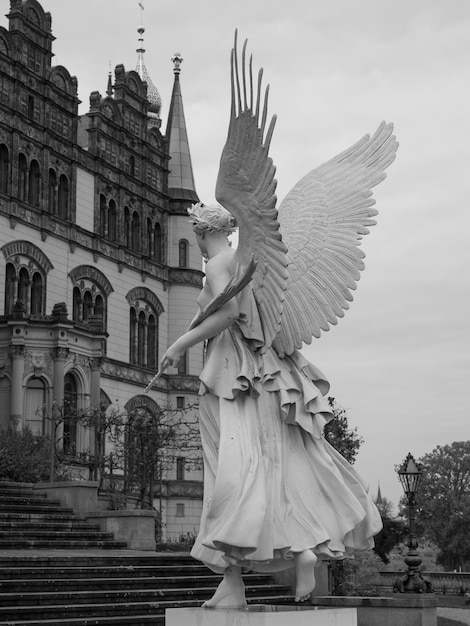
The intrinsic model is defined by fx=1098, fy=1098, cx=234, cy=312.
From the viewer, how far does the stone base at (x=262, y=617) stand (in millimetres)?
5863

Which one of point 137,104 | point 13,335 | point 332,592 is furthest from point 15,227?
point 332,592

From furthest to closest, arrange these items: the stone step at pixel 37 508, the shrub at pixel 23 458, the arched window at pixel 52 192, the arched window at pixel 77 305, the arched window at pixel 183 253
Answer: the arched window at pixel 183 253 < the arched window at pixel 77 305 < the arched window at pixel 52 192 < the shrub at pixel 23 458 < the stone step at pixel 37 508

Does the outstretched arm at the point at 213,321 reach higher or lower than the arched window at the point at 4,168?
lower

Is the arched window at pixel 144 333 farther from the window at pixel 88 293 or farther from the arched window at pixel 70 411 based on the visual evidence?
the arched window at pixel 70 411

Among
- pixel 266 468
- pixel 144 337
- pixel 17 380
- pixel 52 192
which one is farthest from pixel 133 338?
pixel 266 468

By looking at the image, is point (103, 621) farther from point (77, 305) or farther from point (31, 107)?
point (31, 107)

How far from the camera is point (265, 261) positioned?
6.84 m

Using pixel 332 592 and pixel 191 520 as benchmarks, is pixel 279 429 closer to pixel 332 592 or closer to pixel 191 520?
pixel 332 592

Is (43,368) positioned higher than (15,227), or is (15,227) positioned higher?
(15,227)

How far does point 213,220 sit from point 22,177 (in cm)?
3292

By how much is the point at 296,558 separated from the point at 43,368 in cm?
2992

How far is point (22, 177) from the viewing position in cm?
3884

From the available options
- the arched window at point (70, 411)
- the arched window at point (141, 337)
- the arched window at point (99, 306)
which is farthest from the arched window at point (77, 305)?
the arched window at point (141, 337)

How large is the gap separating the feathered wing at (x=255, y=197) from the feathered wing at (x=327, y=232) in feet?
0.93
